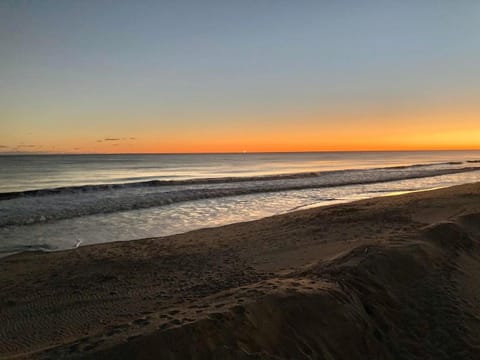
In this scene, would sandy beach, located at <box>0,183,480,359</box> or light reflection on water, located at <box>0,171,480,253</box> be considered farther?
light reflection on water, located at <box>0,171,480,253</box>

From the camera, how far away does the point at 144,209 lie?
16.7 meters

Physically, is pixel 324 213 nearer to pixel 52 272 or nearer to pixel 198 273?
pixel 198 273

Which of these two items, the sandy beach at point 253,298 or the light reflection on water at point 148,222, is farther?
the light reflection on water at point 148,222

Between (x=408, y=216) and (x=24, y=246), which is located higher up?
(x=408, y=216)

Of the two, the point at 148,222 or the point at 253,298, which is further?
the point at 148,222

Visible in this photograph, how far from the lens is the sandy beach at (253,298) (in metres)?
3.66

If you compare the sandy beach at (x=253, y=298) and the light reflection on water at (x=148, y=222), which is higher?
the sandy beach at (x=253, y=298)

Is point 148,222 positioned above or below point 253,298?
below

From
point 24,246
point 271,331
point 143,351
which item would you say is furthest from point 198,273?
point 24,246

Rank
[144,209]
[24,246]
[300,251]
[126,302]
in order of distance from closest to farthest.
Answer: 1. [126,302]
2. [300,251]
3. [24,246]
4. [144,209]

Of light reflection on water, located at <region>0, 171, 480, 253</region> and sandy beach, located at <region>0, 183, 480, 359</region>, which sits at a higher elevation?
sandy beach, located at <region>0, 183, 480, 359</region>

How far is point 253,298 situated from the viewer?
4.34 meters

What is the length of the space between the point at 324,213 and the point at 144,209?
849 centimetres

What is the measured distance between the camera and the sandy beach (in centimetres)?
366
